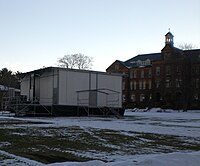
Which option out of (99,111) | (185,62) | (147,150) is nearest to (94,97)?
(99,111)

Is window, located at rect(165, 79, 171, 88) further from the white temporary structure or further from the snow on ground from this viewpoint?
the snow on ground

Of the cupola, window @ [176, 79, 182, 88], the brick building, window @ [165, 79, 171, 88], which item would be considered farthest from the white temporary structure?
the cupola

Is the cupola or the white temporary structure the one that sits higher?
the cupola

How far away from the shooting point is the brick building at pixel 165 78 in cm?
7700

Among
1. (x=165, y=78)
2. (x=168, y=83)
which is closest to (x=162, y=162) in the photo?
(x=168, y=83)

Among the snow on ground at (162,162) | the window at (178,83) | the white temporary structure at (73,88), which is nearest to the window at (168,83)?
the window at (178,83)

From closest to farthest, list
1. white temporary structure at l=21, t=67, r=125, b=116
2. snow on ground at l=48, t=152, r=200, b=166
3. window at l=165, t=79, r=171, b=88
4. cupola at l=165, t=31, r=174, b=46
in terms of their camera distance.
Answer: snow on ground at l=48, t=152, r=200, b=166
white temporary structure at l=21, t=67, r=125, b=116
window at l=165, t=79, r=171, b=88
cupola at l=165, t=31, r=174, b=46

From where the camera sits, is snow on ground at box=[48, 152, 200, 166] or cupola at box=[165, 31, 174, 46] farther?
cupola at box=[165, 31, 174, 46]

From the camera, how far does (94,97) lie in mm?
39469

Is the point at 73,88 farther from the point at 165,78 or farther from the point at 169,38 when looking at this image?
the point at 169,38

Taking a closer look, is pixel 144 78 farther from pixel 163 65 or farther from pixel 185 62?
pixel 185 62

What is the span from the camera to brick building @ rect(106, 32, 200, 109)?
253ft

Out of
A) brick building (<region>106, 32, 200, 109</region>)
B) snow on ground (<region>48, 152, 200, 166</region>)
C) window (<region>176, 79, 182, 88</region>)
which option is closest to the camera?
snow on ground (<region>48, 152, 200, 166</region>)

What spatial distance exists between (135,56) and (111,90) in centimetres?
6170
